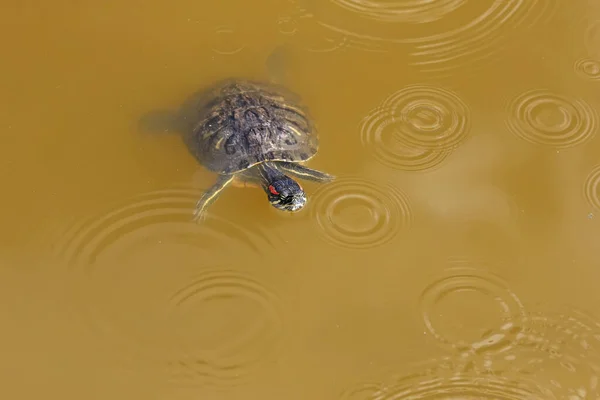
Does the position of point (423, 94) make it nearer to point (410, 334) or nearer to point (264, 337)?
point (410, 334)

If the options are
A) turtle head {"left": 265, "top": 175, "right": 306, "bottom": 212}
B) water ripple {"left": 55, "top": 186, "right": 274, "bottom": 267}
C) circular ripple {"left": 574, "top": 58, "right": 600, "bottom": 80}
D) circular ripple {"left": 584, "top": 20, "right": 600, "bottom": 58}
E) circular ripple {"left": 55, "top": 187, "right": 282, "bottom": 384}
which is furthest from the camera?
circular ripple {"left": 584, "top": 20, "right": 600, "bottom": 58}

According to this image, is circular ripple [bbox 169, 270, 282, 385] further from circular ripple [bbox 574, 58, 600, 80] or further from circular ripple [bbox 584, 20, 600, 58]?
circular ripple [bbox 584, 20, 600, 58]

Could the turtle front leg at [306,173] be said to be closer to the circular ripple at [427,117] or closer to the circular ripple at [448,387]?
the circular ripple at [427,117]

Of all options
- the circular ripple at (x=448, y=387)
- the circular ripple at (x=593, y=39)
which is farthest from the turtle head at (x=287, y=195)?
the circular ripple at (x=593, y=39)

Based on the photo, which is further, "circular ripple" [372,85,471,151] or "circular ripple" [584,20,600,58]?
"circular ripple" [584,20,600,58]

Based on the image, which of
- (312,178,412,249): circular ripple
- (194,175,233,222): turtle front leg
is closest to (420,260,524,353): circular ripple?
(312,178,412,249): circular ripple

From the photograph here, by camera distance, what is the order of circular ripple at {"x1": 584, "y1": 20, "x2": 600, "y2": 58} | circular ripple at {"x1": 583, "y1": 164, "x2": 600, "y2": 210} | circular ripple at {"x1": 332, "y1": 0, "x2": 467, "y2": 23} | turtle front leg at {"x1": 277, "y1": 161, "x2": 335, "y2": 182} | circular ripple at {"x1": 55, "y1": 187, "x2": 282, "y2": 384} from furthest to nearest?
circular ripple at {"x1": 332, "y1": 0, "x2": 467, "y2": 23}
circular ripple at {"x1": 584, "y1": 20, "x2": 600, "y2": 58}
turtle front leg at {"x1": 277, "y1": 161, "x2": 335, "y2": 182}
circular ripple at {"x1": 583, "y1": 164, "x2": 600, "y2": 210}
circular ripple at {"x1": 55, "y1": 187, "x2": 282, "y2": 384}

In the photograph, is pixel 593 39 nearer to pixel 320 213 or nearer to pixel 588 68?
pixel 588 68

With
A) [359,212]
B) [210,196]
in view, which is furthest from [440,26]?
[210,196]
